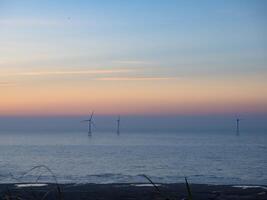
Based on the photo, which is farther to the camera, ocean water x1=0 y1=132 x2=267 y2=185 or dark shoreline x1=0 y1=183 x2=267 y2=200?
ocean water x1=0 y1=132 x2=267 y2=185

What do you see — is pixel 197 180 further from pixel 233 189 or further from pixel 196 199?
pixel 196 199

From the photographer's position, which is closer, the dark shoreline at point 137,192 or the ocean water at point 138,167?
the dark shoreline at point 137,192

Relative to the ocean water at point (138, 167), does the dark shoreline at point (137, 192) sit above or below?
above

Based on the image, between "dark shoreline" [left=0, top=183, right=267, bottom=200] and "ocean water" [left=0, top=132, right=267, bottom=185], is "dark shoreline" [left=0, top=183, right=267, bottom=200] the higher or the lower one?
the higher one

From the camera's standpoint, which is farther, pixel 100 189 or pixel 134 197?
pixel 100 189

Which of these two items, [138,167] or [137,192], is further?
[138,167]

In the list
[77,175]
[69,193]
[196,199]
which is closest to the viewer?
[196,199]

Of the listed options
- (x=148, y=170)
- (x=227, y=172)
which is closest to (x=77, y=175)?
(x=148, y=170)

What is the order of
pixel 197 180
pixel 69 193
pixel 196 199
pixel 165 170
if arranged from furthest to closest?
pixel 165 170, pixel 197 180, pixel 69 193, pixel 196 199

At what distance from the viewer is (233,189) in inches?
1415

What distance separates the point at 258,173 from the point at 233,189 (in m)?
22.6

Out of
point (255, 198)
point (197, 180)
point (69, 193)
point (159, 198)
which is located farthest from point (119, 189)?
point (159, 198)

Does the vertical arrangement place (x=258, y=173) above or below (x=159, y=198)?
below

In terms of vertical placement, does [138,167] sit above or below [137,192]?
below
